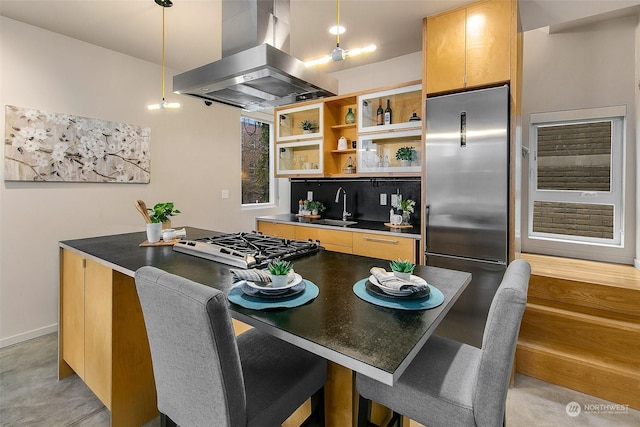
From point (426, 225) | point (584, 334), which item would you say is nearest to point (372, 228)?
point (426, 225)

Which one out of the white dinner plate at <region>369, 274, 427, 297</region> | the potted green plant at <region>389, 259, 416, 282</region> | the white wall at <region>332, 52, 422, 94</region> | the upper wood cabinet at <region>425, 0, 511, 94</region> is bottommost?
the white dinner plate at <region>369, 274, 427, 297</region>

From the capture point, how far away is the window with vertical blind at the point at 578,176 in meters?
2.87

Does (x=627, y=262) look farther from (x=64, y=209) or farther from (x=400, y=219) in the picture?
(x=64, y=209)

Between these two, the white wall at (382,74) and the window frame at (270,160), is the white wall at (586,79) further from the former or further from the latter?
the window frame at (270,160)

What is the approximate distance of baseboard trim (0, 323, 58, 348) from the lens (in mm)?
2643

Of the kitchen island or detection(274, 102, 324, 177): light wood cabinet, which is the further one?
detection(274, 102, 324, 177): light wood cabinet

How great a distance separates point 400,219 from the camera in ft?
10.3

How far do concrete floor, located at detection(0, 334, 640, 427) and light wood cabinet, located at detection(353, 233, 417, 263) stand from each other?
1.16m

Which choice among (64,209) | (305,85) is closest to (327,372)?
(305,85)

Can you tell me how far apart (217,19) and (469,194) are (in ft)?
7.83

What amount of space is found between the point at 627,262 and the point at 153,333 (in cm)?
366

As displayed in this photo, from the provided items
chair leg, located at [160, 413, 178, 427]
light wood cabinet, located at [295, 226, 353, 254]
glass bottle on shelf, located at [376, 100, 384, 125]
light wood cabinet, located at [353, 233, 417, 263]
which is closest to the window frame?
light wood cabinet, located at [295, 226, 353, 254]

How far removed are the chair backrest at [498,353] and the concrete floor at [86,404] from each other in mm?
1034

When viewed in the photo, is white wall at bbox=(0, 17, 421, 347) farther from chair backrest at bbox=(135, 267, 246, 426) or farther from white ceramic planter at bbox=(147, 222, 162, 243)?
chair backrest at bbox=(135, 267, 246, 426)
